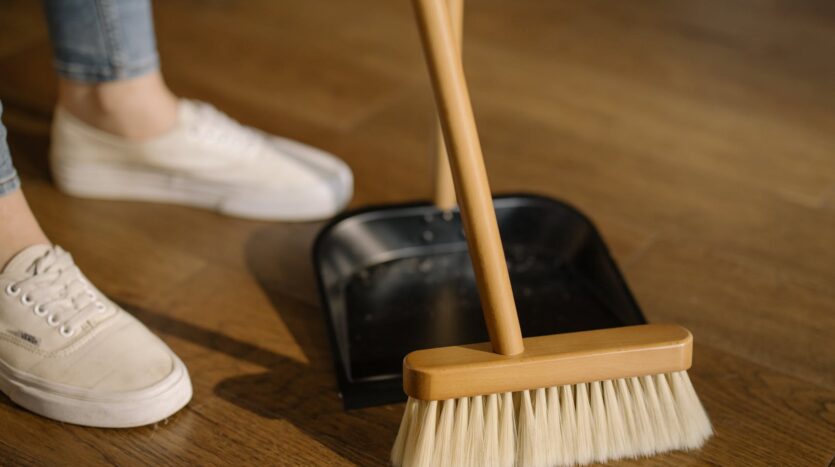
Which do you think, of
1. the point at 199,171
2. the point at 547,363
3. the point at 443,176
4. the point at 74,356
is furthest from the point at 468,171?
the point at 199,171

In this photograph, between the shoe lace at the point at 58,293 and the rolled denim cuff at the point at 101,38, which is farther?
the rolled denim cuff at the point at 101,38

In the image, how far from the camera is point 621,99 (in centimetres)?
125

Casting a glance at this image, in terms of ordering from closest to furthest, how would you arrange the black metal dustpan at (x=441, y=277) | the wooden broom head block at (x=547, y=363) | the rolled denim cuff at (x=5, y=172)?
the wooden broom head block at (x=547, y=363) → the rolled denim cuff at (x=5, y=172) → the black metal dustpan at (x=441, y=277)

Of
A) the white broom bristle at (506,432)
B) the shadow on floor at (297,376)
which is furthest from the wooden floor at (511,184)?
the white broom bristle at (506,432)

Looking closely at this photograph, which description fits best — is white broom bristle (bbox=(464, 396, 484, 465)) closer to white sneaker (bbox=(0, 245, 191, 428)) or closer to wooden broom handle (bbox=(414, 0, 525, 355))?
wooden broom handle (bbox=(414, 0, 525, 355))

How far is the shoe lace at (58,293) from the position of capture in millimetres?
744

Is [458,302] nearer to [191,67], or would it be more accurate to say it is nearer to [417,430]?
[417,430]

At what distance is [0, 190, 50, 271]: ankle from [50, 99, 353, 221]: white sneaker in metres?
0.23

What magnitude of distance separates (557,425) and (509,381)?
57 mm

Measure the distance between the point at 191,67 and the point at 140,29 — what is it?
35 cm

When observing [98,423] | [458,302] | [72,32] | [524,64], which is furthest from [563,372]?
[524,64]

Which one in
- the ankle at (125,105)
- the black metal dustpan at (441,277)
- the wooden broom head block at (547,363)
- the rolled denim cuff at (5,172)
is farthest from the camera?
the ankle at (125,105)

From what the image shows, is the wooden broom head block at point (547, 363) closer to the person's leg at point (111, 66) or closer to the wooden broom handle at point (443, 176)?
the wooden broom handle at point (443, 176)

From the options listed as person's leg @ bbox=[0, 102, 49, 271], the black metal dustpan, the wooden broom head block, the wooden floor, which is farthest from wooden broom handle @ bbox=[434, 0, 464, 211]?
person's leg @ bbox=[0, 102, 49, 271]
